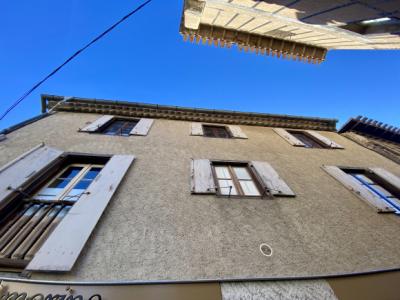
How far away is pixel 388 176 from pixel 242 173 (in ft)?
12.0

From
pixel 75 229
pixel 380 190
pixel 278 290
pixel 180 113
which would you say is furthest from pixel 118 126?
pixel 380 190

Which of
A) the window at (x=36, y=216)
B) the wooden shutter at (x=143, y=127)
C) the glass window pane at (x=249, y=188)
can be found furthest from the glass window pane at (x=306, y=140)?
the window at (x=36, y=216)

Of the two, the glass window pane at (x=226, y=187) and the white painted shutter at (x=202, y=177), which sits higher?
the white painted shutter at (x=202, y=177)

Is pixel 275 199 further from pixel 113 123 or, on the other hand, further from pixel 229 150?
pixel 113 123

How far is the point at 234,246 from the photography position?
239cm

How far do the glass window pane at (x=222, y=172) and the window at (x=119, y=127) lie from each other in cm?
287

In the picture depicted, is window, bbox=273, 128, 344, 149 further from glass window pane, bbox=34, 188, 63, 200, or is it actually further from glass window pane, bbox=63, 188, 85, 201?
glass window pane, bbox=34, 188, 63, 200

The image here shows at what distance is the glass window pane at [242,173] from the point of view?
402 centimetres

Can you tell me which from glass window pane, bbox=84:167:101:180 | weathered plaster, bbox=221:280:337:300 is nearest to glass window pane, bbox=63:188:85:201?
glass window pane, bbox=84:167:101:180

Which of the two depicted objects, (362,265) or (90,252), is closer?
(90,252)

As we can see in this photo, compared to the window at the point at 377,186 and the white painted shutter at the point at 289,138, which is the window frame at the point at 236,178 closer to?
the white painted shutter at the point at 289,138

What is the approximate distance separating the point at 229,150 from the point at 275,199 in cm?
190

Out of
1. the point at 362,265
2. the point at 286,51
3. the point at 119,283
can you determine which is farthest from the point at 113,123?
the point at 362,265

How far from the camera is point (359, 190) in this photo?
378 centimetres
